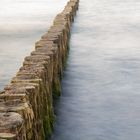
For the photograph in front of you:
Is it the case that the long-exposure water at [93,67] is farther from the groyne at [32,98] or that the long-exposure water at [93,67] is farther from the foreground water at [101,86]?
the groyne at [32,98]

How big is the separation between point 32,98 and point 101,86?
5872 mm

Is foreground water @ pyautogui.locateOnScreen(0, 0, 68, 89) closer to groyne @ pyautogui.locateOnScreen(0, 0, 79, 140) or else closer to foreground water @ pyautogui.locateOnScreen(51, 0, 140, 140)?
foreground water @ pyautogui.locateOnScreen(51, 0, 140, 140)

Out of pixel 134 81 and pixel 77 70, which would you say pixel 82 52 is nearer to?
pixel 77 70

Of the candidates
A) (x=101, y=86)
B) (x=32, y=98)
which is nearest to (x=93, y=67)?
(x=101, y=86)

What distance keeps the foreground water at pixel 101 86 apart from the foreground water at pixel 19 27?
1.82m

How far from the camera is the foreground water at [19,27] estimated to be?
54.2ft

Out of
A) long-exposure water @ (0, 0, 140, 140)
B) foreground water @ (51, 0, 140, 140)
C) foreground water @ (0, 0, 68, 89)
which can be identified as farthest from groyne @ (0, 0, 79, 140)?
foreground water @ (0, 0, 68, 89)

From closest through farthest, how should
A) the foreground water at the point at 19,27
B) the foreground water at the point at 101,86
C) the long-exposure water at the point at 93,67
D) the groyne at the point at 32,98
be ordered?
the groyne at the point at 32,98
the foreground water at the point at 101,86
the long-exposure water at the point at 93,67
the foreground water at the point at 19,27

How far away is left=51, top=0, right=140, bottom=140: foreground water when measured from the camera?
1021 centimetres

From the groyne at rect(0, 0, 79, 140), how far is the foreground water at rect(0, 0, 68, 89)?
3.35 meters

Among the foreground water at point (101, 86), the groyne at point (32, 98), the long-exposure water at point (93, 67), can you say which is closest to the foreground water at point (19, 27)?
the long-exposure water at point (93, 67)

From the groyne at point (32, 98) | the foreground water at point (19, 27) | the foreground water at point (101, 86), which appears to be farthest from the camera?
the foreground water at point (19, 27)

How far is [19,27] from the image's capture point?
25359 millimetres

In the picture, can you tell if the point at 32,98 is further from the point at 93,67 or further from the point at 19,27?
the point at 19,27
